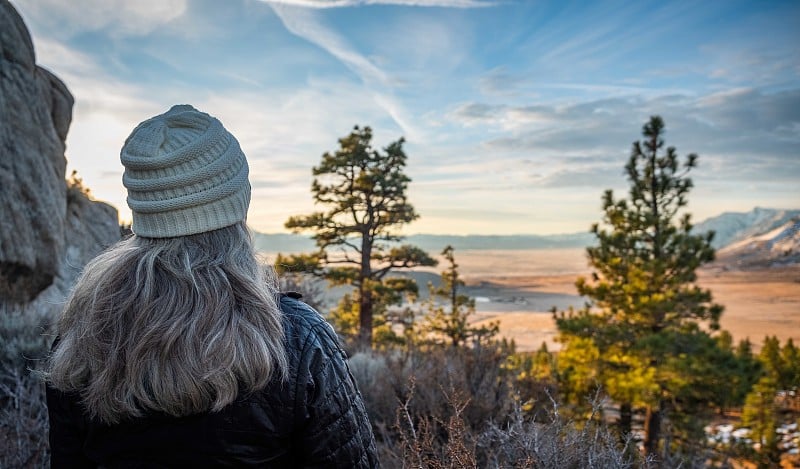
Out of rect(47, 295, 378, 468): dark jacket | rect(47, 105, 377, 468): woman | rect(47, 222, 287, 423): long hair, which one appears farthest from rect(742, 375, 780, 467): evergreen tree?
rect(47, 222, 287, 423): long hair

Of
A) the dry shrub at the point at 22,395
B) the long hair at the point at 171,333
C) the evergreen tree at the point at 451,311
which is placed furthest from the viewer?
the evergreen tree at the point at 451,311

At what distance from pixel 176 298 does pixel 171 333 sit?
0.10 meters

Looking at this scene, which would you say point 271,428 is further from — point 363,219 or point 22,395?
point 363,219

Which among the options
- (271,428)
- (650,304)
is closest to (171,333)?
(271,428)

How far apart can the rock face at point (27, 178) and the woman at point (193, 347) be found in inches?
203

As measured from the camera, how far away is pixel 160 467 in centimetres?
146

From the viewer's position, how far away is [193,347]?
1.42 metres

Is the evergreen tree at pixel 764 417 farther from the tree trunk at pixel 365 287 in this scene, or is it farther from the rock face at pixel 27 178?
the rock face at pixel 27 178

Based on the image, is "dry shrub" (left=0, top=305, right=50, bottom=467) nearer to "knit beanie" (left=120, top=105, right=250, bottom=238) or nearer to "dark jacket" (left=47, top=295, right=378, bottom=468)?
"dark jacket" (left=47, top=295, right=378, bottom=468)

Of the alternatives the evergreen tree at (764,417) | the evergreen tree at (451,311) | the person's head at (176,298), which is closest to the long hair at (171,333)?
the person's head at (176,298)

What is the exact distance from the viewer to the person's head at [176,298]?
Answer: 142 centimetres

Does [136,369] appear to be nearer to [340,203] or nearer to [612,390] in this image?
[612,390]

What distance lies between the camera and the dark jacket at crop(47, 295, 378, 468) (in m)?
1.44

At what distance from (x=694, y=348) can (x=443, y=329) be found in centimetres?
1166
